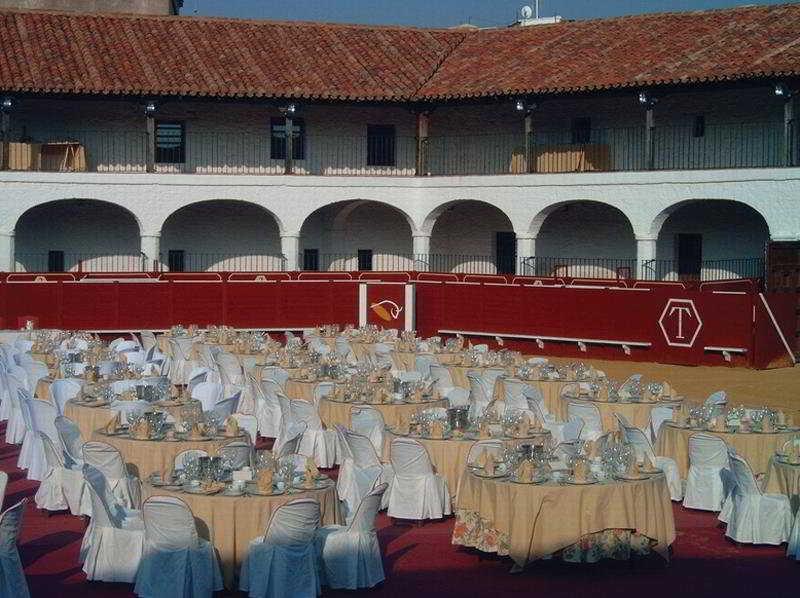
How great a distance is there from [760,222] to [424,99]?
887 centimetres

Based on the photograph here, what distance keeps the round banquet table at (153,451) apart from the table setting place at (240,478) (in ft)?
5.80

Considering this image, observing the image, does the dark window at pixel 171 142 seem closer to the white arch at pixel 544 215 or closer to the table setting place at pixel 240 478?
the white arch at pixel 544 215

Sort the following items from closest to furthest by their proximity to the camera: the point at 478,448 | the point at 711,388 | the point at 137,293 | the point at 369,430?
the point at 478,448, the point at 369,430, the point at 711,388, the point at 137,293

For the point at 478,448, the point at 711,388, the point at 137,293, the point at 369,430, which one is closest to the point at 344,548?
the point at 478,448

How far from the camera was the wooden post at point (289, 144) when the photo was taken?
3578cm

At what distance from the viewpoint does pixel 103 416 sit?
1554 centimetres

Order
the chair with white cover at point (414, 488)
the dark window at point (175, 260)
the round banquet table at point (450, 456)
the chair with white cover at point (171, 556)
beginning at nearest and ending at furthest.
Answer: the chair with white cover at point (171, 556)
the chair with white cover at point (414, 488)
the round banquet table at point (450, 456)
the dark window at point (175, 260)

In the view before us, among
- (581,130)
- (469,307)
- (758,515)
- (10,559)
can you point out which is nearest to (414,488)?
(758,515)

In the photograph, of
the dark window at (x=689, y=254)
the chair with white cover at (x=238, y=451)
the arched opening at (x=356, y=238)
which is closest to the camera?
the chair with white cover at (x=238, y=451)

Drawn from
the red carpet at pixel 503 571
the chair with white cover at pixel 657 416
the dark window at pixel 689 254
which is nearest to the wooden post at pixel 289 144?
the dark window at pixel 689 254

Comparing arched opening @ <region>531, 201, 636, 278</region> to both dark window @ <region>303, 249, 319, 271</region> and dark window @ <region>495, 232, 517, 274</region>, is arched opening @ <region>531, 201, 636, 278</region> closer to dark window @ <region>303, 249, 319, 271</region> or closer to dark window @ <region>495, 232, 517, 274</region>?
dark window @ <region>495, 232, 517, 274</region>

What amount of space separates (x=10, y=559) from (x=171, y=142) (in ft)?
92.3

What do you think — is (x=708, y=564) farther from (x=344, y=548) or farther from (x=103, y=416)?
(x=103, y=416)

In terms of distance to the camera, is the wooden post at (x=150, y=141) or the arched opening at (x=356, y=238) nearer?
the wooden post at (x=150, y=141)
